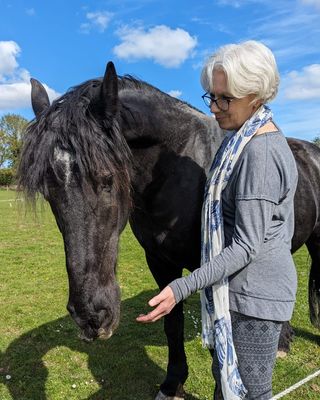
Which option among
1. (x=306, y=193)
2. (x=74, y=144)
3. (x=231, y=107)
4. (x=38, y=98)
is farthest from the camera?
(x=306, y=193)

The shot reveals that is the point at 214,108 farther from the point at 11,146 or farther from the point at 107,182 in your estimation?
the point at 11,146

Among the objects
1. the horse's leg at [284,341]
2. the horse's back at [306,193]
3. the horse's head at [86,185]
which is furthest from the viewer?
the horse's leg at [284,341]

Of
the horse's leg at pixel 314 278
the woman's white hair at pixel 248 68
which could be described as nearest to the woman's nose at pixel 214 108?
the woman's white hair at pixel 248 68

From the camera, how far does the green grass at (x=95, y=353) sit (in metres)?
3.87

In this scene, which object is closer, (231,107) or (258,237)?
(258,237)

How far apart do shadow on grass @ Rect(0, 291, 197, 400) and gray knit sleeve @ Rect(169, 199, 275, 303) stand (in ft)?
8.41

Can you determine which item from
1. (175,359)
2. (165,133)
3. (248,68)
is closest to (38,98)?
(165,133)

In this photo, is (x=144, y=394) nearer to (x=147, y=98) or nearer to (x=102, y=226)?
(x=102, y=226)

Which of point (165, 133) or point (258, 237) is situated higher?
point (165, 133)

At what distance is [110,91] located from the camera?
210 centimetres

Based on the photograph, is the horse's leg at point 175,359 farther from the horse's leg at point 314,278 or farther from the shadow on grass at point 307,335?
the shadow on grass at point 307,335

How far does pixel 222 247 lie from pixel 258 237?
0.73 ft

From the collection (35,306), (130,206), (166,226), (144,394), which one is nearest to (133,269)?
(35,306)

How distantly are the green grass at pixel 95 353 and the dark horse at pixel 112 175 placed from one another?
0.46m
